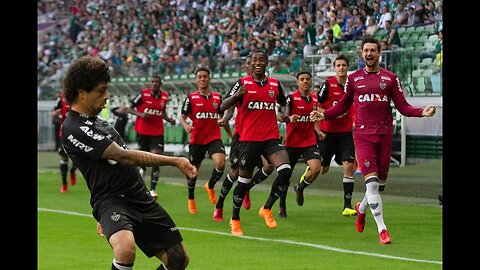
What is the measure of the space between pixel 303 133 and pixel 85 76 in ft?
29.9

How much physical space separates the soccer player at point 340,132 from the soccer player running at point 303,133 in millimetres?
262

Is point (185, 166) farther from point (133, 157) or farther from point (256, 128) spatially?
point (256, 128)

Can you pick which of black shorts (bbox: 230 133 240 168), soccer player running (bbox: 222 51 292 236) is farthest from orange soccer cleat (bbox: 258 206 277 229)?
black shorts (bbox: 230 133 240 168)

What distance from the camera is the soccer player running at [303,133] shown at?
54.8 feet

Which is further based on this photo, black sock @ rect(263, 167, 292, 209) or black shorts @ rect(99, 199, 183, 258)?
black sock @ rect(263, 167, 292, 209)

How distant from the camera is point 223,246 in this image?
43.8 ft

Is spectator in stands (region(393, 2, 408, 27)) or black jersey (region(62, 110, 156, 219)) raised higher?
spectator in stands (region(393, 2, 408, 27))

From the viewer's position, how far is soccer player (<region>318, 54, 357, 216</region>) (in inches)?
665

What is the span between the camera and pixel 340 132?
17.2 metres

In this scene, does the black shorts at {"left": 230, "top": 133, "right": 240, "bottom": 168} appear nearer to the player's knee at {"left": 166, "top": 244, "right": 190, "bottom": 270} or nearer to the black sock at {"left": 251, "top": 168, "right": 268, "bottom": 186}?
the black sock at {"left": 251, "top": 168, "right": 268, "bottom": 186}

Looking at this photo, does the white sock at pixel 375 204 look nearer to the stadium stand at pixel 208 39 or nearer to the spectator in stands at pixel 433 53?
the stadium stand at pixel 208 39

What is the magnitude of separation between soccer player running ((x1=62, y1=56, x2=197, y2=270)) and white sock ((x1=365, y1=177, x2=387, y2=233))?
18.5ft
